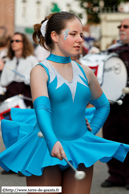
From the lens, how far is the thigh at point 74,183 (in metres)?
A: 2.34

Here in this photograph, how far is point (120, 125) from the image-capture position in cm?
472

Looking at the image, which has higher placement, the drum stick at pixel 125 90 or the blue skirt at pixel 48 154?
the blue skirt at pixel 48 154

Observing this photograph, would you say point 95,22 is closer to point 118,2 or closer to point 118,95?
point 118,2

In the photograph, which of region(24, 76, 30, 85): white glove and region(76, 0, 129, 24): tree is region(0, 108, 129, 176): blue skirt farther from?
region(76, 0, 129, 24): tree

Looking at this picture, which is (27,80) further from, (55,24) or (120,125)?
(55,24)

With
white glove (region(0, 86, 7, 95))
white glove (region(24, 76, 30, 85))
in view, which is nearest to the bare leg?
white glove (region(24, 76, 30, 85))

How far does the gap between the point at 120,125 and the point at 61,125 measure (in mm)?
2486

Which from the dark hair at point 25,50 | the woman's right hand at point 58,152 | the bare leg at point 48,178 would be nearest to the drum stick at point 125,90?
the dark hair at point 25,50

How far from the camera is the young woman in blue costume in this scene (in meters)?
2.23

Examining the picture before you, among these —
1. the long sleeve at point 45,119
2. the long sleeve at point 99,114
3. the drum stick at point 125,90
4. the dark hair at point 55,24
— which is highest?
the dark hair at point 55,24

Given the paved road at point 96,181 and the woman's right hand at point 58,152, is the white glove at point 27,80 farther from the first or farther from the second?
the woman's right hand at point 58,152

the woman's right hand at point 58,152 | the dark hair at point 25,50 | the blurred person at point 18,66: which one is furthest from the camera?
the dark hair at point 25,50

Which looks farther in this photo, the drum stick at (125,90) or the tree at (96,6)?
the tree at (96,6)

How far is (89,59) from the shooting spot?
16.3 feet
